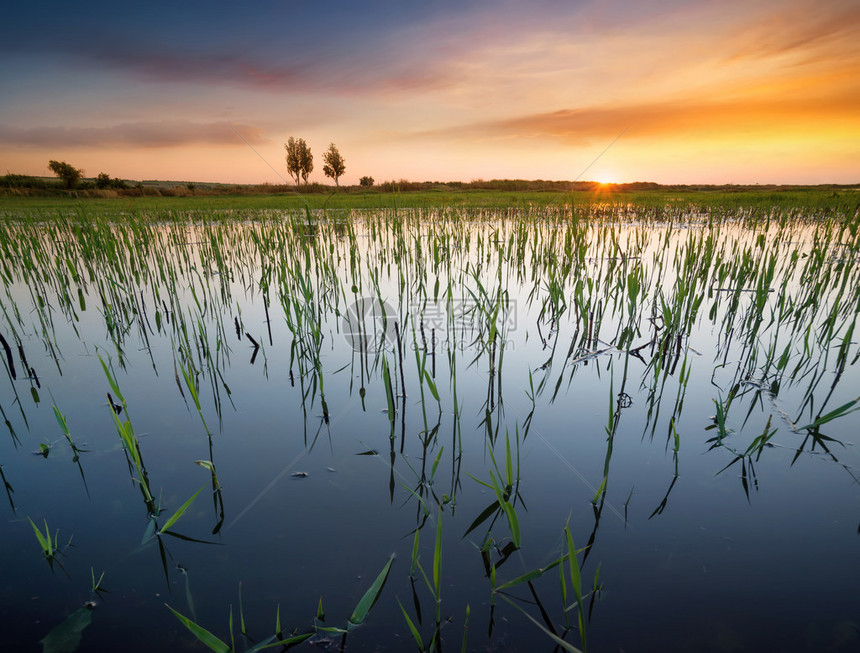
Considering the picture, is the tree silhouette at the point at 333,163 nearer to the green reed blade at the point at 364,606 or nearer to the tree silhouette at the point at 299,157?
the tree silhouette at the point at 299,157

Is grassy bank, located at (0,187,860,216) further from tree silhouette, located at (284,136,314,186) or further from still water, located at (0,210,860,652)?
tree silhouette, located at (284,136,314,186)

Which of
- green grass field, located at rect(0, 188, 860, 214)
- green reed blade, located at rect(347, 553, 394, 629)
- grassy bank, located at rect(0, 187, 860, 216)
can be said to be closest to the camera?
green reed blade, located at rect(347, 553, 394, 629)

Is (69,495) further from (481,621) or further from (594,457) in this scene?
(594,457)

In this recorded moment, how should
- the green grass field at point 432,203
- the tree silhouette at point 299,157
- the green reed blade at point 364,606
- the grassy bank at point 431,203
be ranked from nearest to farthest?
1. the green reed blade at point 364,606
2. the grassy bank at point 431,203
3. the green grass field at point 432,203
4. the tree silhouette at point 299,157

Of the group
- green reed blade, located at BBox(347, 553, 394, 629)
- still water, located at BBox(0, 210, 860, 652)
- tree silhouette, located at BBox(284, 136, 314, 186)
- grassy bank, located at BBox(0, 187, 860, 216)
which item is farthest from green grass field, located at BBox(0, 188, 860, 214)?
tree silhouette, located at BBox(284, 136, 314, 186)

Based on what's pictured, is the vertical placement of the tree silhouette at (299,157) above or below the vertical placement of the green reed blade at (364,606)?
above

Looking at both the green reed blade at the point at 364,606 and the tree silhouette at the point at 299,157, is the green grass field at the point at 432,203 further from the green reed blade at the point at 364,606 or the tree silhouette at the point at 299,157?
the tree silhouette at the point at 299,157

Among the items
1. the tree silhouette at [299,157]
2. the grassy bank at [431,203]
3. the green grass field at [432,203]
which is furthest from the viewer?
the tree silhouette at [299,157]

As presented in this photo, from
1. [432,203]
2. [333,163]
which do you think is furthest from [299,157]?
[432,203]

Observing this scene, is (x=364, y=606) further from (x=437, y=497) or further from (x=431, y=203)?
(x=431, y=203)

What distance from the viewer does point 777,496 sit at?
1743 mm

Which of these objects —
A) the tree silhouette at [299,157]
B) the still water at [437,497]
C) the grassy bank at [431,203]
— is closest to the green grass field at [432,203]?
the grassy bank at [431,203]

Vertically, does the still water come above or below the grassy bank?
below

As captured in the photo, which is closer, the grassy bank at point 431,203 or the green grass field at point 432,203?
the grassy bank at point 431,203
